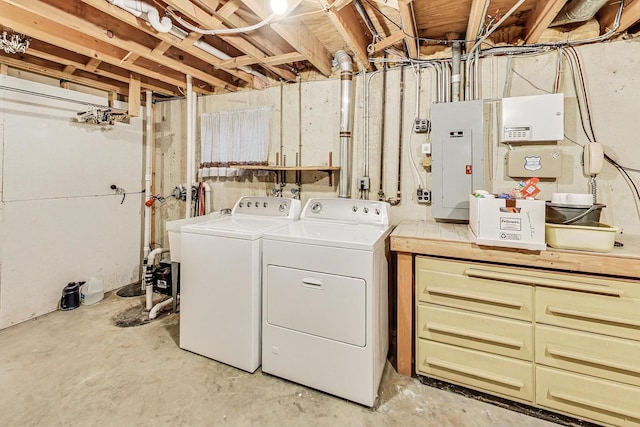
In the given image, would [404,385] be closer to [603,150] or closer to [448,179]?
[448,179]

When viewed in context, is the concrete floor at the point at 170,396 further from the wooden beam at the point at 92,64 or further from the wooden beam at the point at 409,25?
the wooden beam at the point at 92,64

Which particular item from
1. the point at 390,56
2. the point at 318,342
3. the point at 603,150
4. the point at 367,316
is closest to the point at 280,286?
the point at 318,342

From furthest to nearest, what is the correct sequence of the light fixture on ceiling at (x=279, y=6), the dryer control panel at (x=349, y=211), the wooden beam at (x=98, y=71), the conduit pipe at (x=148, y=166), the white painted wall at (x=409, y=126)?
the conduit pipe at (x=148, y=166)
the wooden beam at (x=98, y=71)
the dryer control panel at (x=349, y=211)
the white painted wall at (x=409, y=126)
the light fixture on ceiling at (x=279, y=6)

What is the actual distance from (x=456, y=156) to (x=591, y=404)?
5.54 ft

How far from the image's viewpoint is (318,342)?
70.9 inches

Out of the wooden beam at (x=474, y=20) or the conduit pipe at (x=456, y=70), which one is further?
the conduit pipe at (x=456, y=70)

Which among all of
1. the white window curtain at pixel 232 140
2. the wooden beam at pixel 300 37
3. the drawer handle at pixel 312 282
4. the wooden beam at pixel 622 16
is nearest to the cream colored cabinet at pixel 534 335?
Result: the drawer handle at pixel 312 282

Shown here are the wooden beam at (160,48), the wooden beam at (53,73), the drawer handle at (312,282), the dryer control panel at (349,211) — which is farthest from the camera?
the wooden beam at (53,73)

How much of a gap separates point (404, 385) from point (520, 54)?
8.38ft

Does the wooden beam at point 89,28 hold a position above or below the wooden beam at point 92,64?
below

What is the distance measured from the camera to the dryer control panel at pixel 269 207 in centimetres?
253

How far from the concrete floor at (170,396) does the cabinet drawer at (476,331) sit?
0.35 meters

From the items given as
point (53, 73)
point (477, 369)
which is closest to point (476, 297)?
point (477, 369)

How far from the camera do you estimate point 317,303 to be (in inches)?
70.3
